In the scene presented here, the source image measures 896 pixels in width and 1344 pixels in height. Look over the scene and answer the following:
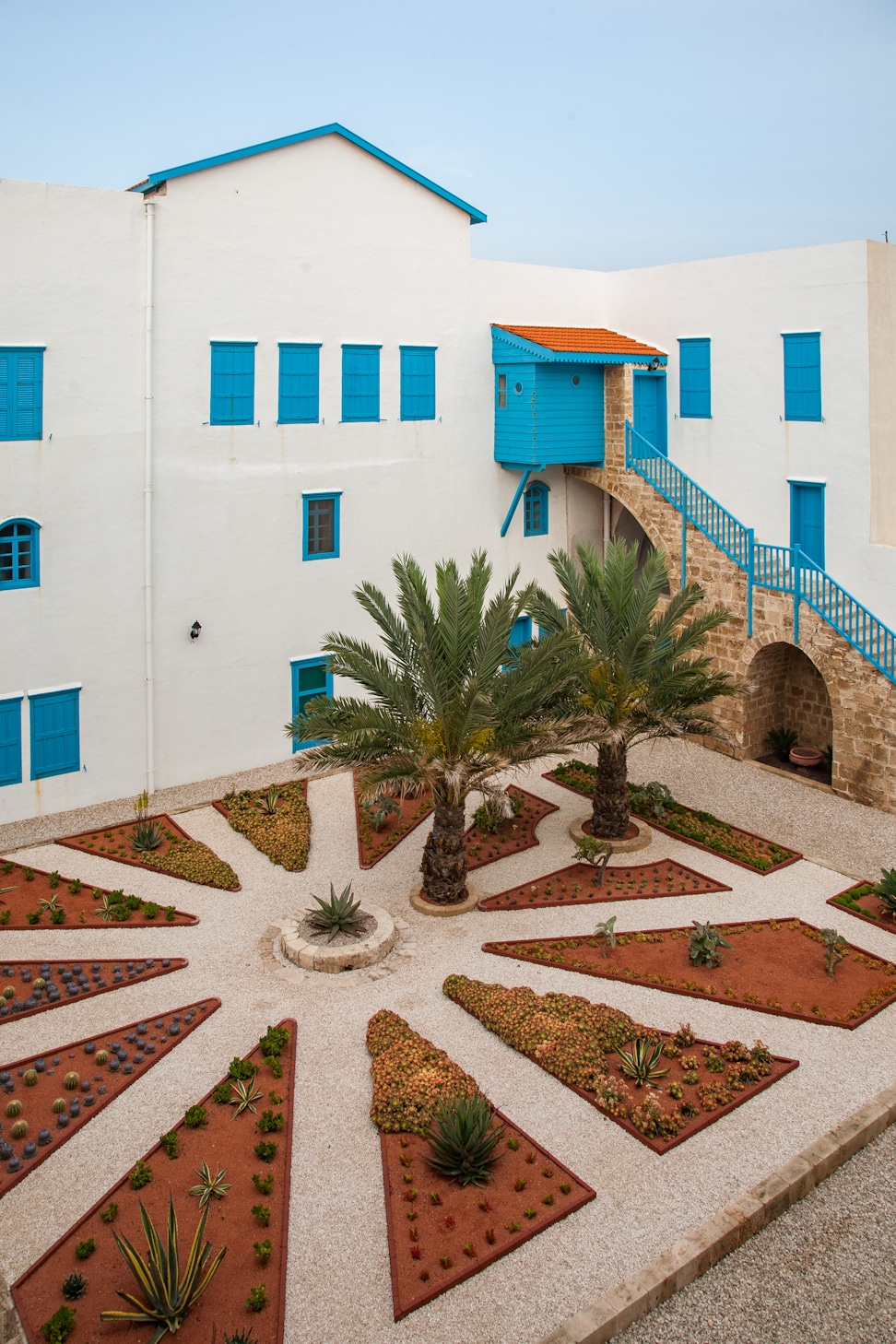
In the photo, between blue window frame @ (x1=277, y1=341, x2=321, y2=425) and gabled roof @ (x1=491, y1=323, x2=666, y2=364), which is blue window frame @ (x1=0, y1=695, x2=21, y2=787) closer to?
blue window frame @ (x1=277, y1=341, x2=321, y2=425)

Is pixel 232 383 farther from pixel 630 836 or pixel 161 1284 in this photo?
pixel 161 1284

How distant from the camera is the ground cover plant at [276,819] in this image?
15.6 metres

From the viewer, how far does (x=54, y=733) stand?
54.9 feet

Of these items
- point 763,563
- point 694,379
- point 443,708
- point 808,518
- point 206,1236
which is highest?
point 694,379

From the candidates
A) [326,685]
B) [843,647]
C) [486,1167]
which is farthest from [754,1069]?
[326,685]

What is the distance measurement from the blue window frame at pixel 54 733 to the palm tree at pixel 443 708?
4.64 meters

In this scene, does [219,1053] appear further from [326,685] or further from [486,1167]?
[326,685]

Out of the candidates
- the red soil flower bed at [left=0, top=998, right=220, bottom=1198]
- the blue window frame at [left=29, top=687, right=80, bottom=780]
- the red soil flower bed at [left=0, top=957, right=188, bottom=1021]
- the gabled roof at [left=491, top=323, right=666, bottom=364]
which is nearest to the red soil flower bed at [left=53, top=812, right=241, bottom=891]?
the blue window frame at [left=29, top=687, right=80, bottom=780]

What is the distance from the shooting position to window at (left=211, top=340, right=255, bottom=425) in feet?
57.5

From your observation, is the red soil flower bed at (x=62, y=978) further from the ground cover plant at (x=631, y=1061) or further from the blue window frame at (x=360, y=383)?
the blue window frame at (x=360, y=383)

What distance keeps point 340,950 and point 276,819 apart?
441cm

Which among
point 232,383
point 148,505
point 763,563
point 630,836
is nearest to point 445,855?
point 630,836

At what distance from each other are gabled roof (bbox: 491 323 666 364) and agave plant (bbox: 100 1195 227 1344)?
1577 centimetres

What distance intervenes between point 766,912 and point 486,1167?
609cm
